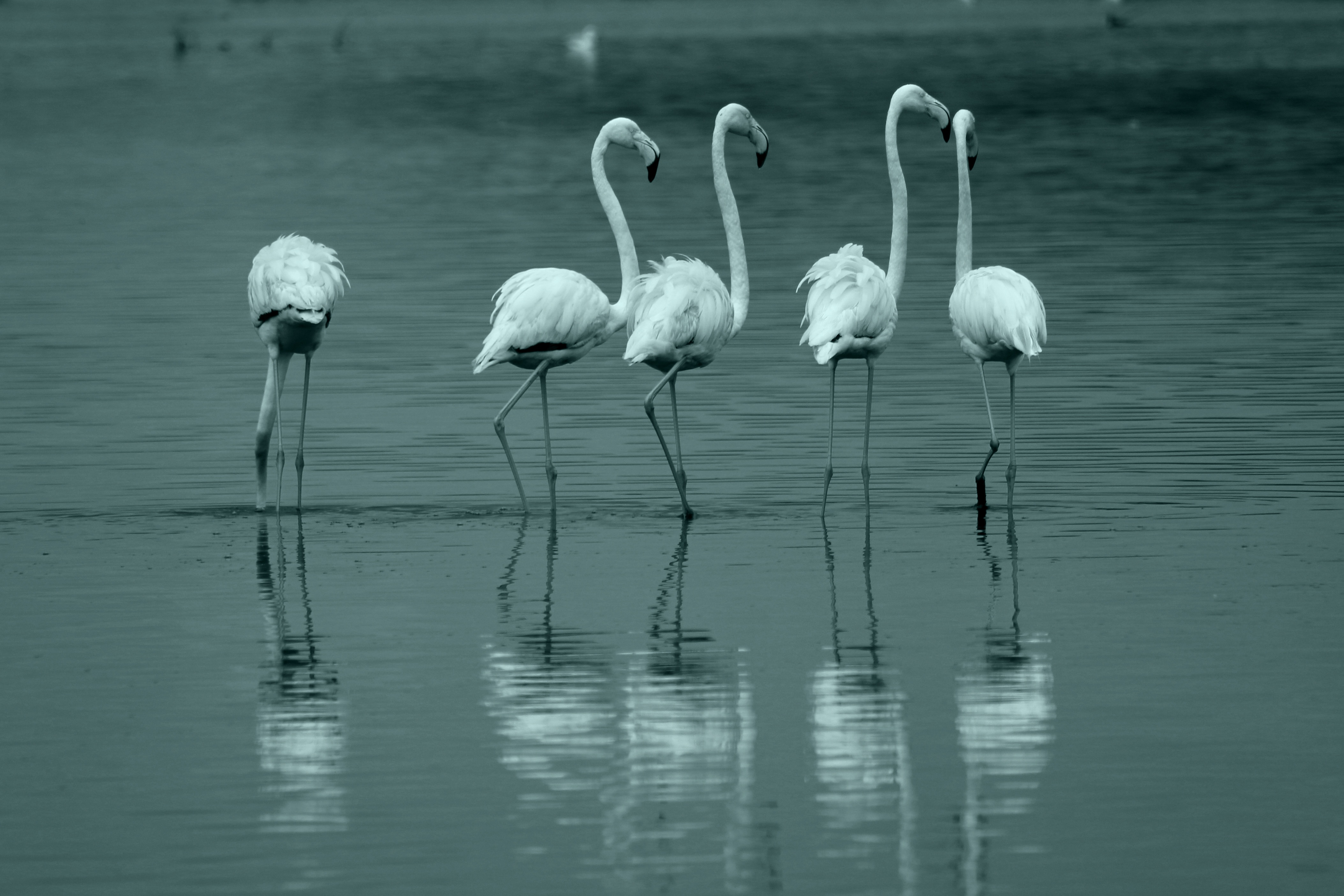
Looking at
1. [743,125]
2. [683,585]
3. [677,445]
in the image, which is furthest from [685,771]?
[743,125]

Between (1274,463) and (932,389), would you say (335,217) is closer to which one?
(932,389)

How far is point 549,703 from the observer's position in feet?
27.1

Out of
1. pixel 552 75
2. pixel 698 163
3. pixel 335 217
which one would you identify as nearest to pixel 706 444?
pixel 335 217

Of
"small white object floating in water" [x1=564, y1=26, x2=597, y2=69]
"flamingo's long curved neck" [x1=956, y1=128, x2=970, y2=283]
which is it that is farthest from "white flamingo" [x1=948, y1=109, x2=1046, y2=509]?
"small white object floating in water" [x1=564, y1=26, x2=597, y2=69]

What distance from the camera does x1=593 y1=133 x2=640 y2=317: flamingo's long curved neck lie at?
13031 millimetres

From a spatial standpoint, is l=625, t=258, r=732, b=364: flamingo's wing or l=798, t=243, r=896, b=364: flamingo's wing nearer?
l=798, t=243, r=896, b=364: flamingo's wing

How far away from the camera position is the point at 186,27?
100250 millimetres

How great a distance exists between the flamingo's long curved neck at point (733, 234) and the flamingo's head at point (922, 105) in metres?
0.99

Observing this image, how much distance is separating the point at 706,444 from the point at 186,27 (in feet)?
296

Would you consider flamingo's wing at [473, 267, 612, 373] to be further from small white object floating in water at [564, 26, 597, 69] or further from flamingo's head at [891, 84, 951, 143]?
small white object floating in water at [564, 26, 597, 69]

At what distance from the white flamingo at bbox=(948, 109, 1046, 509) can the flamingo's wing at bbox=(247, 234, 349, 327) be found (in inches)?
127

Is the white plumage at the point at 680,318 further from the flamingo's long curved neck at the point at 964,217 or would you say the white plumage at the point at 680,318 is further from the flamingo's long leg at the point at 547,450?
the flamingo's long curved neck at the point at 964,217

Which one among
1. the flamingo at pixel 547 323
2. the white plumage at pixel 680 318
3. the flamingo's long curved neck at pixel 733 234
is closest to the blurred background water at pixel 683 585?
the flamingo at pixel 547 323

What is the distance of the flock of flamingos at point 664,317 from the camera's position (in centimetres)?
1219
